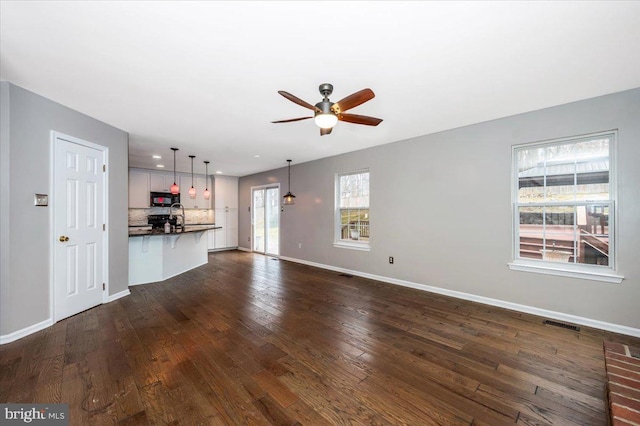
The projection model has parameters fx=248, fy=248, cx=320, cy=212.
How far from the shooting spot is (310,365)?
2180 mm

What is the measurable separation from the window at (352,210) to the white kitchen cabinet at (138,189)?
5.66 m

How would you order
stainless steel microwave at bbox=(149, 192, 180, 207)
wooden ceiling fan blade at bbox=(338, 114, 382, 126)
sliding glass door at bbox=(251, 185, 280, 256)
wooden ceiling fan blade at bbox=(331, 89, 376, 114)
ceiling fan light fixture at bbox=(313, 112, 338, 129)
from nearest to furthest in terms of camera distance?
wooden ceiling fan blade at bbox=(331, 89, 376, 114)
ceiling fan light fixture at bbox=(313, 112, 338, 129)
wooden ceiling fan blade at bbox=(338, 114, 382, 126)
stainless steel microwave at bbox=(149, 192, 180, 207)
sliding glass door at bbox=(251, 185, 280, 256)

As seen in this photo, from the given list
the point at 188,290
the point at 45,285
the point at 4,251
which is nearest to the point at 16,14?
the point at 4,251

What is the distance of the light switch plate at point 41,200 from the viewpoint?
278cm

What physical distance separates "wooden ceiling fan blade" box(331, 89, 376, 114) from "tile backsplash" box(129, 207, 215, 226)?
7.24 m

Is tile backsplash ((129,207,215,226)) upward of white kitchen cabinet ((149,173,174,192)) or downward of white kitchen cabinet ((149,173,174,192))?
downward

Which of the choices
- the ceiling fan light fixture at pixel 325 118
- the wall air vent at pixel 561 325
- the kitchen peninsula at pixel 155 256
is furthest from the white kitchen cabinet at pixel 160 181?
the wall air vent at pixel 561 325

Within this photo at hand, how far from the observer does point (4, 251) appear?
2.51 meters

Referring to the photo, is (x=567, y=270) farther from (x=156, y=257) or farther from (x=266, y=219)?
(x=266, y=219)

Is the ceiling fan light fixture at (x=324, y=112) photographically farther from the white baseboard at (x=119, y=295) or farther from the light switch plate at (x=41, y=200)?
the white baseboard at (x=119, y=295)

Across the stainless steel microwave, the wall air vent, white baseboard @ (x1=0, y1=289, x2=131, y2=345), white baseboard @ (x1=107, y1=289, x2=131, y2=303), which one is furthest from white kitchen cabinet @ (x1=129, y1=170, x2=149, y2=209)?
the wall air vent

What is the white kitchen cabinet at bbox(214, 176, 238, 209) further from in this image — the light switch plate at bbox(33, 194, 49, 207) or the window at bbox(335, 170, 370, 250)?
the light switch plate at bbox(33, 194, 49, 207)

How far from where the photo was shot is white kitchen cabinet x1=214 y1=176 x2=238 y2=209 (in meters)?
8.44

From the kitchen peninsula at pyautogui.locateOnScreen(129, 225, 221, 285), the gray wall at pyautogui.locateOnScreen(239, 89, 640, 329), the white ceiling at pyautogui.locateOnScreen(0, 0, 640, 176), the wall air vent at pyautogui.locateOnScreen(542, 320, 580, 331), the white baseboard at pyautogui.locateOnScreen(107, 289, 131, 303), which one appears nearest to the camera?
→ the white ceiling at pyautogui.locateOnScreen(0, 0, 640, 176)
